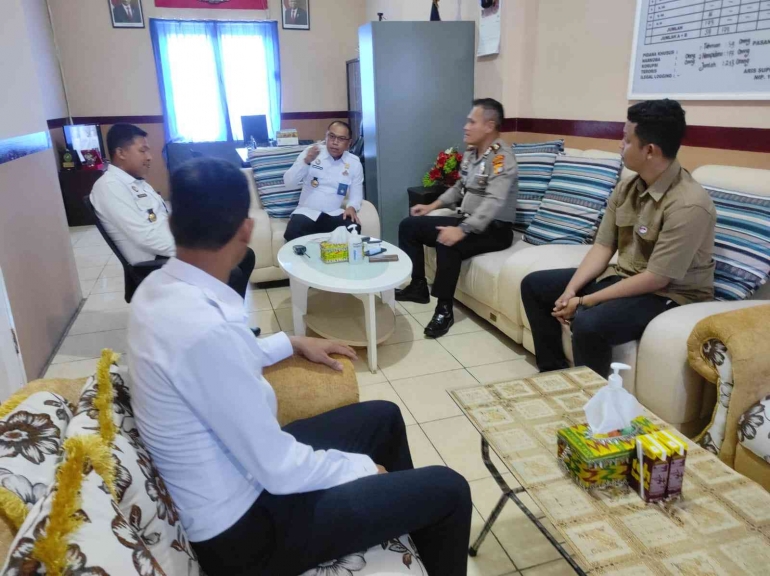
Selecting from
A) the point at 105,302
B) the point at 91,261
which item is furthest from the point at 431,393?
the point at 91,261

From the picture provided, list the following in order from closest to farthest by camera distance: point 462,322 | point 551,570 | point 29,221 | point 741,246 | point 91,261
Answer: point 551,570 < point 741,246 < point 29,221 < point 462,322 < point 91,261

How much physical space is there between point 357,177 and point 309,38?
13.3 ft

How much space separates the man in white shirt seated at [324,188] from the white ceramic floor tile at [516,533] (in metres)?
2.24

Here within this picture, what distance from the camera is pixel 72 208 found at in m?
5.89

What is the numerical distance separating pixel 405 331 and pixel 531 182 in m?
1.18

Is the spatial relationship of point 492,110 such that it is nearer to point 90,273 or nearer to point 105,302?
point 105,302

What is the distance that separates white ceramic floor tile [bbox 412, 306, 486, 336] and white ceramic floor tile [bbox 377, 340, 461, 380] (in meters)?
0.22

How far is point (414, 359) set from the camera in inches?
109

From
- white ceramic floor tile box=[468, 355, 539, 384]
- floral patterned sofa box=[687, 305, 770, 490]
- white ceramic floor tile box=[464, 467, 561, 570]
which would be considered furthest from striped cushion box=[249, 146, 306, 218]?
floral patterned sofa box=[687, 305, 770, 490]

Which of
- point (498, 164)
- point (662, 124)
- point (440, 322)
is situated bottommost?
point (440, 322)

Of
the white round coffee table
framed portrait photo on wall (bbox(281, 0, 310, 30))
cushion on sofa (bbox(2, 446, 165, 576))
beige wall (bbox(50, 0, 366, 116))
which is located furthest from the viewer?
framed portrait photo on wall (bbox(281, 0, 310, 30))

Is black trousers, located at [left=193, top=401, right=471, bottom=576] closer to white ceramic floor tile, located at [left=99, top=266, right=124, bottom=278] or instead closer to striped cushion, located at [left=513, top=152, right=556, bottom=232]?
striped cushion, located at [left=513, top=152, right=556, bottom=232]

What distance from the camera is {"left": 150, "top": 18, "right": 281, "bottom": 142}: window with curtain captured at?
258 inches

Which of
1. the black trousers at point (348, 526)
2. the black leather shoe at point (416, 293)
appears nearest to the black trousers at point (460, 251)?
the black leather shoe at point (416, 293)
